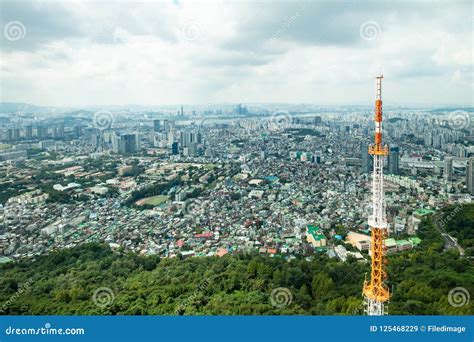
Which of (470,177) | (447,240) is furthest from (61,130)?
(470,177)

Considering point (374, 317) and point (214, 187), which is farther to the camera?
point (214, 187)

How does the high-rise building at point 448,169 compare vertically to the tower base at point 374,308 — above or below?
above

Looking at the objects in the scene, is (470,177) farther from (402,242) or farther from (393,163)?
(402,242)

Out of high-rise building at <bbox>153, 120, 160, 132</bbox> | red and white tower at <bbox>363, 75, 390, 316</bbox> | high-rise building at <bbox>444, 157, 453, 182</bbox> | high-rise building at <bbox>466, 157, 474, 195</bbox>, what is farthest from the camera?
high-rise building at <bbox>153, 120, 160, 132</bbox>

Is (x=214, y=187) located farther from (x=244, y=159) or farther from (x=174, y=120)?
(x=174, y=120)

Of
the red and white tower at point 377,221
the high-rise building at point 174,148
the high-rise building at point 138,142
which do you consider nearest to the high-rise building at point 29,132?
the high-rise building at point 138,142

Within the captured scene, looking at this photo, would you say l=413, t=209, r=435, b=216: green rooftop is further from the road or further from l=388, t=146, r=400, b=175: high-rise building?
l=388, t=146, r=400, b=175: high-rise building

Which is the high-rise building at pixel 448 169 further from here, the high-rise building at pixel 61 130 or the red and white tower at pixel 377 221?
the high-rise building at pixel 61 130

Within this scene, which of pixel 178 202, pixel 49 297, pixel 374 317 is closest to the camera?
pixel 374 317

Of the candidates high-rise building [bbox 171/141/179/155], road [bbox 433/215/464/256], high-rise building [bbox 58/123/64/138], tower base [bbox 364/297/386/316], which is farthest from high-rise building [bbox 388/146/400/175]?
high-rise building [bbox 58/123/64/138]

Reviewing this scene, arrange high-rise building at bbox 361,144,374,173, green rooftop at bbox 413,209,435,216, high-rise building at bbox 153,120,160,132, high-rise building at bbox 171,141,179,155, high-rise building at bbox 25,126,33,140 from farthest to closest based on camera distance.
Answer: high-rise building at bbox 153,120,160,132
high-rise building at bbox 171,141,179,155
high-rise building at bbox 25,126,33,140
high-rise building at bbox 361,144,374,173
green rooftop at bbox 413,209,435,216

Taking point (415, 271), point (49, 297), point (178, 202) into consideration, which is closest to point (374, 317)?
point (415, 271)
